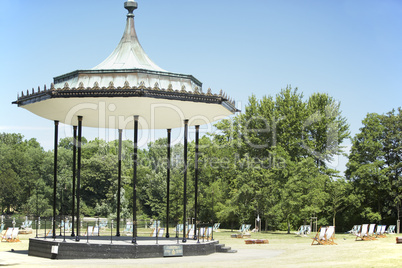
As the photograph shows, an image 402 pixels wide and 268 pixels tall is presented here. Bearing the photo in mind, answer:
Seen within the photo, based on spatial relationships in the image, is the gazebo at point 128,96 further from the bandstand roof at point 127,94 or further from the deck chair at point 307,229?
the deck chair at point 307,229

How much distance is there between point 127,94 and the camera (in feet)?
66.3

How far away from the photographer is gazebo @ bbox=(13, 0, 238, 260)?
20469 mm

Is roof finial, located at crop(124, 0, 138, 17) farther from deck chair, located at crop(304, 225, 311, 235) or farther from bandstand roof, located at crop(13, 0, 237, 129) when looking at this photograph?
deck chair, located at crop(304, 225, 311, 235)

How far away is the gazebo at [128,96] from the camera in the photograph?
20.5 metres

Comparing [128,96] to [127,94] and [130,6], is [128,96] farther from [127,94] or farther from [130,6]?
[130,6]

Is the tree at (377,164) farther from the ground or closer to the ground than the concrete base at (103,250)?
farther from the ground

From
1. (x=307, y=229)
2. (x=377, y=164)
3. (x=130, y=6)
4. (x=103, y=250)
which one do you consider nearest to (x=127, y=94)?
(x=130, y=6)

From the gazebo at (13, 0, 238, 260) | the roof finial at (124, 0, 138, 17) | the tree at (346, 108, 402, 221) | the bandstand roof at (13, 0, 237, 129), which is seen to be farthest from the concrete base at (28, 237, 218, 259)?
the tree at (346, 108, 402, 221)

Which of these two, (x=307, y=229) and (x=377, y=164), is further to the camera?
(x=377, y=164)

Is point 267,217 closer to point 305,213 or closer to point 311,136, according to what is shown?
point 305,213

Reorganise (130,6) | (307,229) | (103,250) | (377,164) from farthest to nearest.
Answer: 1. (377,164)
2. (307,229)
3. (130,6)
4. (103,250)

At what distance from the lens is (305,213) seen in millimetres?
51250

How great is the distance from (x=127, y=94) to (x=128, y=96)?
3.1 inches

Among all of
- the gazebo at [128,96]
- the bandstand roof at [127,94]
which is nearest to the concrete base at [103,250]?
the gazebo at [128,96]
